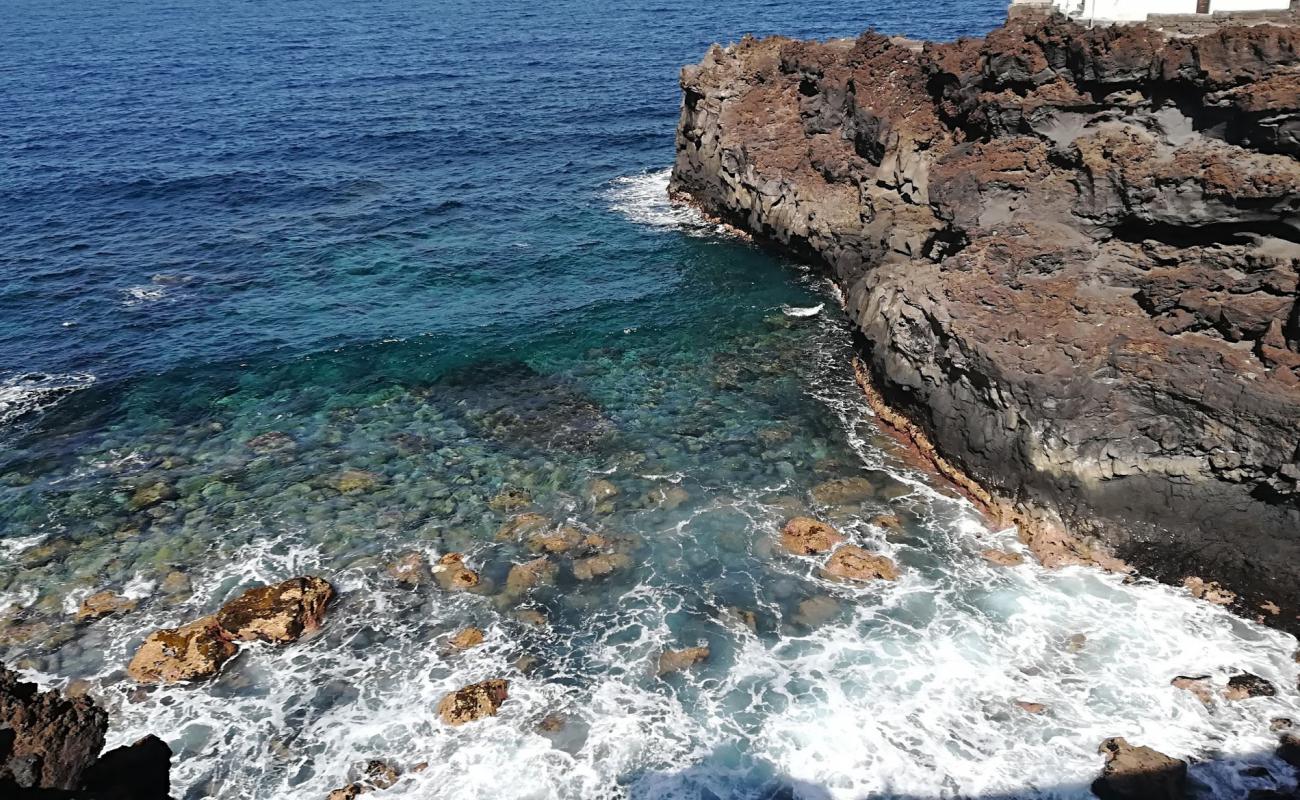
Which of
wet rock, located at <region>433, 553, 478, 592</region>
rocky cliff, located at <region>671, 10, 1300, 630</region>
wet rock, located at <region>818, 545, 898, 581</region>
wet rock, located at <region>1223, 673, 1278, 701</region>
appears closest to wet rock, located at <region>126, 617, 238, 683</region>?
wet rock, located at <region>433, 553, 478, 592</region>

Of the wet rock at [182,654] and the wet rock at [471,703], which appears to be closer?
the wet rock at [471,703]

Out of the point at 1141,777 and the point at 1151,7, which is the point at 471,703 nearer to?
the point at 1141,777

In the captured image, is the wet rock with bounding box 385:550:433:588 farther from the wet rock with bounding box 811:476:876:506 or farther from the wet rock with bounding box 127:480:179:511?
the wet rock with bounding box 811:476:876:506

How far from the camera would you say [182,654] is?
2400cm

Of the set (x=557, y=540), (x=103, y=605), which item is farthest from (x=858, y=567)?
(x=103, y=605)

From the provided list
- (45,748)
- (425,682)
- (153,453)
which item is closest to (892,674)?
(425,682)

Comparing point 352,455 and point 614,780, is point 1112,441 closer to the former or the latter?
point 614,780

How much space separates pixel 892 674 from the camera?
76.3 feet

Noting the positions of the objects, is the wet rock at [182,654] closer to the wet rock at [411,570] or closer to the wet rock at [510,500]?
the wet rock at [411,570]

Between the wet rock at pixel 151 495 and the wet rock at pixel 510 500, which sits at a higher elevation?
the wet rock at pixel 151 495

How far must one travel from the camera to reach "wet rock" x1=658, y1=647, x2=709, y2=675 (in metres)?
23.7

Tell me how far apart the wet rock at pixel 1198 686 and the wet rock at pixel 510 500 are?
66.2ft

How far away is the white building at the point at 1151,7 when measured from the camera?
29.7m

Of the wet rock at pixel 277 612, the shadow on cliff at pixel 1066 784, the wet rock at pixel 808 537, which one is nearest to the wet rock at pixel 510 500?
the wet rock at pixel 277 612
